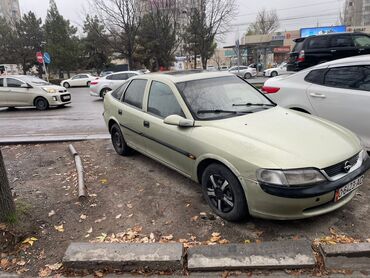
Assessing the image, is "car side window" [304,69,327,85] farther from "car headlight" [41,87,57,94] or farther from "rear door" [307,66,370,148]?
"car headlight" [41,87,57,94]

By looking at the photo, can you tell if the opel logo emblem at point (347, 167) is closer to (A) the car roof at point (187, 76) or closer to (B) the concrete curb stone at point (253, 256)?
(B) the concrete curb stone at point (253, 256)

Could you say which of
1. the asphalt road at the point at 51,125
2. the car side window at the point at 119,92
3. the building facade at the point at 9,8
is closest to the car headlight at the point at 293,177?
the car side window at the point at 119,92

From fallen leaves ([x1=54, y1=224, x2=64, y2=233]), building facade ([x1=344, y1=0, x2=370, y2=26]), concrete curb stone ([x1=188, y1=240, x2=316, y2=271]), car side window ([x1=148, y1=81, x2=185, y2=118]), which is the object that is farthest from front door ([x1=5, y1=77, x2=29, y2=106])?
building facade ([x1=344, y1=0, x2=370, y2=26])

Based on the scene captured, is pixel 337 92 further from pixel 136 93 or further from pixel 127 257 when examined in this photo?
pixel 127 257

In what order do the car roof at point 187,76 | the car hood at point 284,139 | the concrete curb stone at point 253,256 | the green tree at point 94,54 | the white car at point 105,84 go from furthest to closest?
the green tree at point 94,54 < the white car at point 105,84 < the car roof at point 187,76 < the car hood at point 284,139 < the concrete curb stone at point 253,256

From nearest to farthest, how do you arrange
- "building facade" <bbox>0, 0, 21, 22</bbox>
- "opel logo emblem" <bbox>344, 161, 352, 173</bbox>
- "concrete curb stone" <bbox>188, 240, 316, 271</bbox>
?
"concrete curb stone" <bbox>188, 240, 316, 271</bbox> < "opel logo emblem" <bbox>344, 161, 352, 173</bbox> < "building facade" <bbox>0, 0, 21, 22</bbox>

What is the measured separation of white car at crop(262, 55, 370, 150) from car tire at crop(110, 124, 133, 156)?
9.14 feet

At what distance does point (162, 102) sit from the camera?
4.58 m

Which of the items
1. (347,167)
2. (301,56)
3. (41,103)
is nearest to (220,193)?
(347,167)

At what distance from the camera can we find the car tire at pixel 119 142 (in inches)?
228

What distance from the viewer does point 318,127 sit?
3834 millimetres

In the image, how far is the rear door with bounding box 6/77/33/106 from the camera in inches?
543

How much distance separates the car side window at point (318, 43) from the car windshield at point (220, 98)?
9528 mm

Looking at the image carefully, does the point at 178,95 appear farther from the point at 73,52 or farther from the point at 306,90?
the point at 73,52
